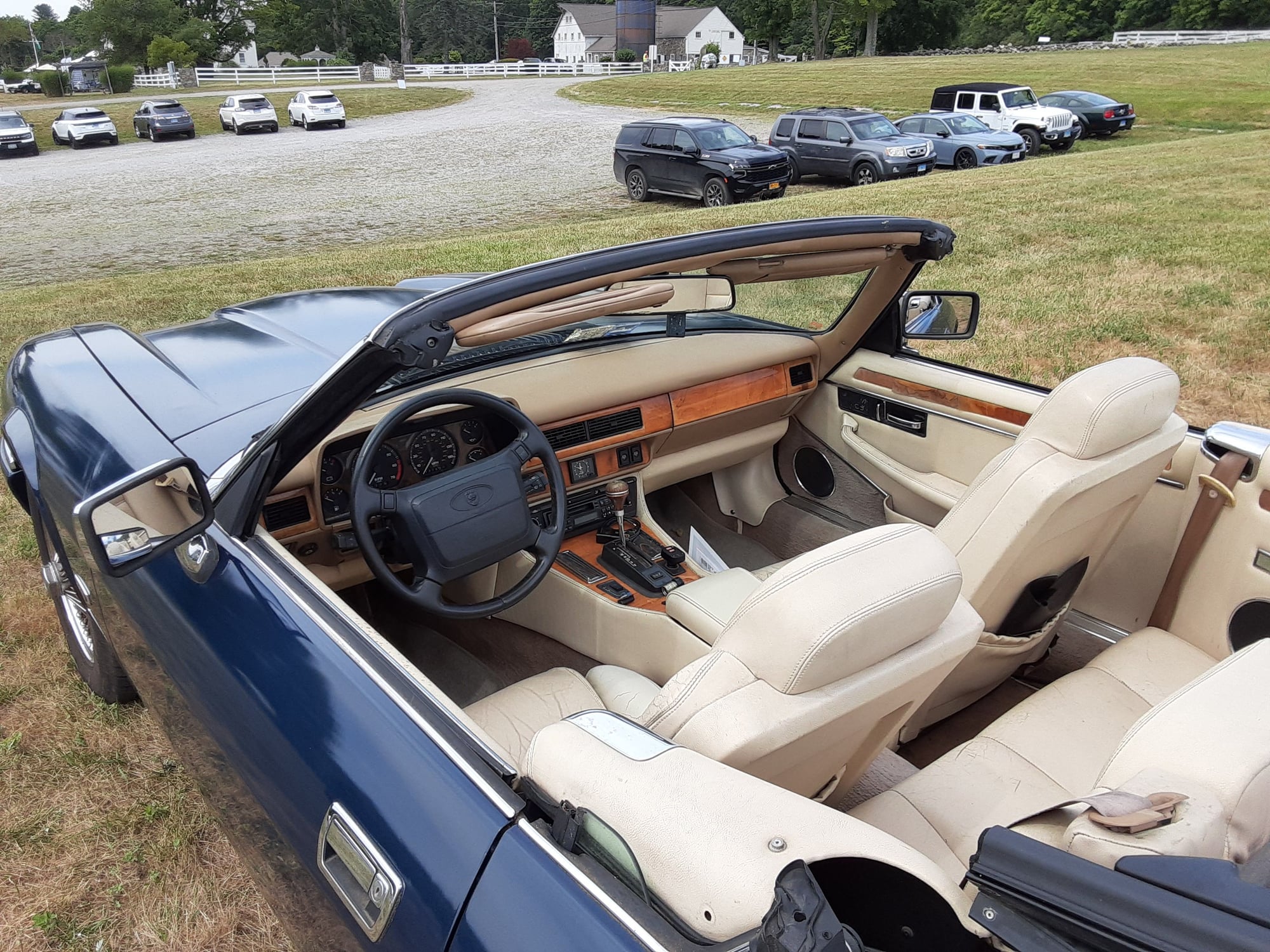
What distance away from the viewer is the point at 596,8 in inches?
3408

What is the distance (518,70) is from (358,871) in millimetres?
60259

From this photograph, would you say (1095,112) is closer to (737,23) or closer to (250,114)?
(250,114)

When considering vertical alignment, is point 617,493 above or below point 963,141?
below

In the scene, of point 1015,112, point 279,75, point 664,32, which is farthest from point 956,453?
point 664,32

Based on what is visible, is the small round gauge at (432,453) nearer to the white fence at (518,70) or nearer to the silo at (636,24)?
the white fence at (518,70)

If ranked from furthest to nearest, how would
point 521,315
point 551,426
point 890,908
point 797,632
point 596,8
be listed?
point 596,8 → point 551,426 → point 521,315 → point 797,632 → point 890,908

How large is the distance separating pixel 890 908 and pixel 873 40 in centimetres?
6744

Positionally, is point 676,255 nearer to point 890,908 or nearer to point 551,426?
point 551,426

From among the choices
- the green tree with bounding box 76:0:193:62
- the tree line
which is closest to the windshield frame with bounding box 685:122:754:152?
the tree line

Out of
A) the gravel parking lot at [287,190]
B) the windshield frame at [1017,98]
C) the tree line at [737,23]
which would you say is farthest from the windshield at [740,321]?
the tree line at [737,23]

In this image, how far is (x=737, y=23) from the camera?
275 feet

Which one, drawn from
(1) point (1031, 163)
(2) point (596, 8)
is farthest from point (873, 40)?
(1) point (1031, 163)

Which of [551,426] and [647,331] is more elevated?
[647,331]

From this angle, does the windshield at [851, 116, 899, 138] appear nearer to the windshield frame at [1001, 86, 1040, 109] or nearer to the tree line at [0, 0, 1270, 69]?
the windshield frame at [1001, 86, 1040, 109]
